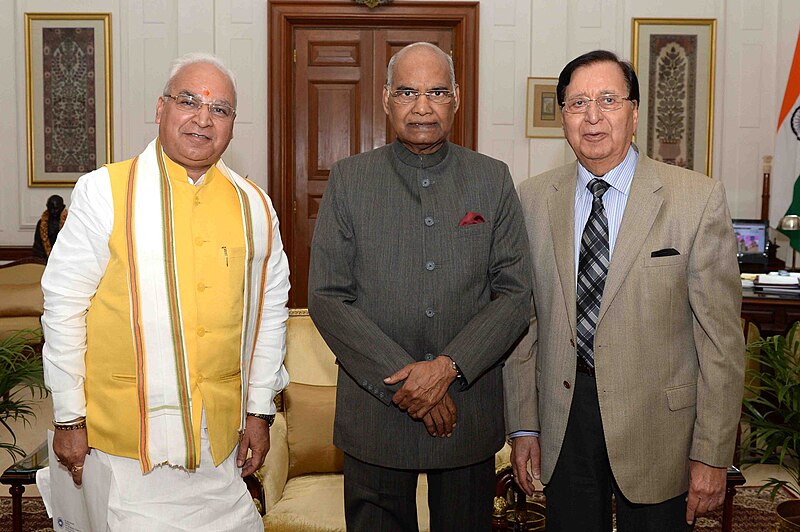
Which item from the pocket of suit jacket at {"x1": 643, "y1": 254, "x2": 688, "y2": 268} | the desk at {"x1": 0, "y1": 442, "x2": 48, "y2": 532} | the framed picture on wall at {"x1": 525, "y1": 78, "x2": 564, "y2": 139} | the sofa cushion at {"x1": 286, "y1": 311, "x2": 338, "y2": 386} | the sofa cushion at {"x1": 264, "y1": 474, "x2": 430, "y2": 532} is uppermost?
the framed picture on wall at {"x1": 525, "y1": 78, "x2": 564, "y2": 139}

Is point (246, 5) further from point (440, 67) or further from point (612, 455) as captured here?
point (612, 455)

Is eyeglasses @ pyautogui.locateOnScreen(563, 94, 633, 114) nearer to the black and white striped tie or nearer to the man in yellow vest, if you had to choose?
the black and white striped tie

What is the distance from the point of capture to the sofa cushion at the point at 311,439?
3.29 m

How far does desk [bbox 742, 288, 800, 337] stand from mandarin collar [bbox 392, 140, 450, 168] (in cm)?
345

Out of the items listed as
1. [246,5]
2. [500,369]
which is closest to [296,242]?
[246,5]

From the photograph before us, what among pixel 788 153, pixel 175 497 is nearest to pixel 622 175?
pixel 175 497

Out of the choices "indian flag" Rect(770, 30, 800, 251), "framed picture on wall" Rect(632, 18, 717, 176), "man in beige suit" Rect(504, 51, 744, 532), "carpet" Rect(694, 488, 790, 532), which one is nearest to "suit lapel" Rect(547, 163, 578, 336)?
"man in beige suit" Rect(504, 51, 744, 532)

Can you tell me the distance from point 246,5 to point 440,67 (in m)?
4.90

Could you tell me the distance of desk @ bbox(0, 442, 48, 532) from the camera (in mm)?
2859

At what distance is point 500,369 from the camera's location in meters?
Answer: 2.33

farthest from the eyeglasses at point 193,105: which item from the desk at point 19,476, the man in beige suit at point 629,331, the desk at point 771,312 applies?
the desk at point 771,312

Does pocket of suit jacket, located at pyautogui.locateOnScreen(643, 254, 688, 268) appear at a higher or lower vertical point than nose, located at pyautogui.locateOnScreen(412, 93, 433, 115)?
lower

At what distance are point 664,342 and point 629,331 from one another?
0.09m

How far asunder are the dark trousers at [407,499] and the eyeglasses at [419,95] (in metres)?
0.93
